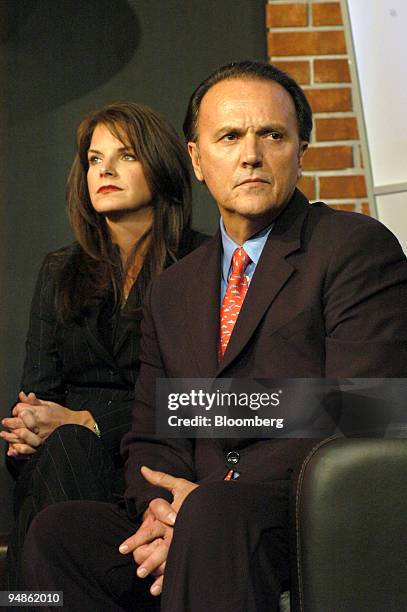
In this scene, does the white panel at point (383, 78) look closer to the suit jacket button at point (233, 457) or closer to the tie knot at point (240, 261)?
the tie knot at point (240, 261)

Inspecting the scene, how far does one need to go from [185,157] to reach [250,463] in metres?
1.02

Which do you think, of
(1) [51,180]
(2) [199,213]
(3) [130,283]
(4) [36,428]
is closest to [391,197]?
(2) [199,213]

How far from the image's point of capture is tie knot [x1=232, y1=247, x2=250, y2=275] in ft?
5.67

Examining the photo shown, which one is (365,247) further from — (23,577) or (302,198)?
(23,577)

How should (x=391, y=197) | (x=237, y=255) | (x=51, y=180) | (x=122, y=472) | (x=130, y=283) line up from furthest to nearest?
1. (x=51, y=180)
2. (x=391, y=197)
3. (x=130, y=283)
4. (x=122, y=472)
5. (x=237, y=255)

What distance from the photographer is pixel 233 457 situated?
158cm

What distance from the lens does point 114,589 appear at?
151 centimetres

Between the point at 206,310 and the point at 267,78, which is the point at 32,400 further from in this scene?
the point at 267,78

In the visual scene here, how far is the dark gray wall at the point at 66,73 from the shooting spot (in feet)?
9.00

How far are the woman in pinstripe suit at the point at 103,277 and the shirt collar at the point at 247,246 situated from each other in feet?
1.26

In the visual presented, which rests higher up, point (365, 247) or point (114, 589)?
point (365, 247)

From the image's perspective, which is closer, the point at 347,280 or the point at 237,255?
the point at 347,280

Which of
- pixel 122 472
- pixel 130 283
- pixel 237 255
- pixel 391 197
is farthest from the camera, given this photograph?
pixel 391 197

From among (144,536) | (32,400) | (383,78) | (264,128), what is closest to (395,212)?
(383,78)
